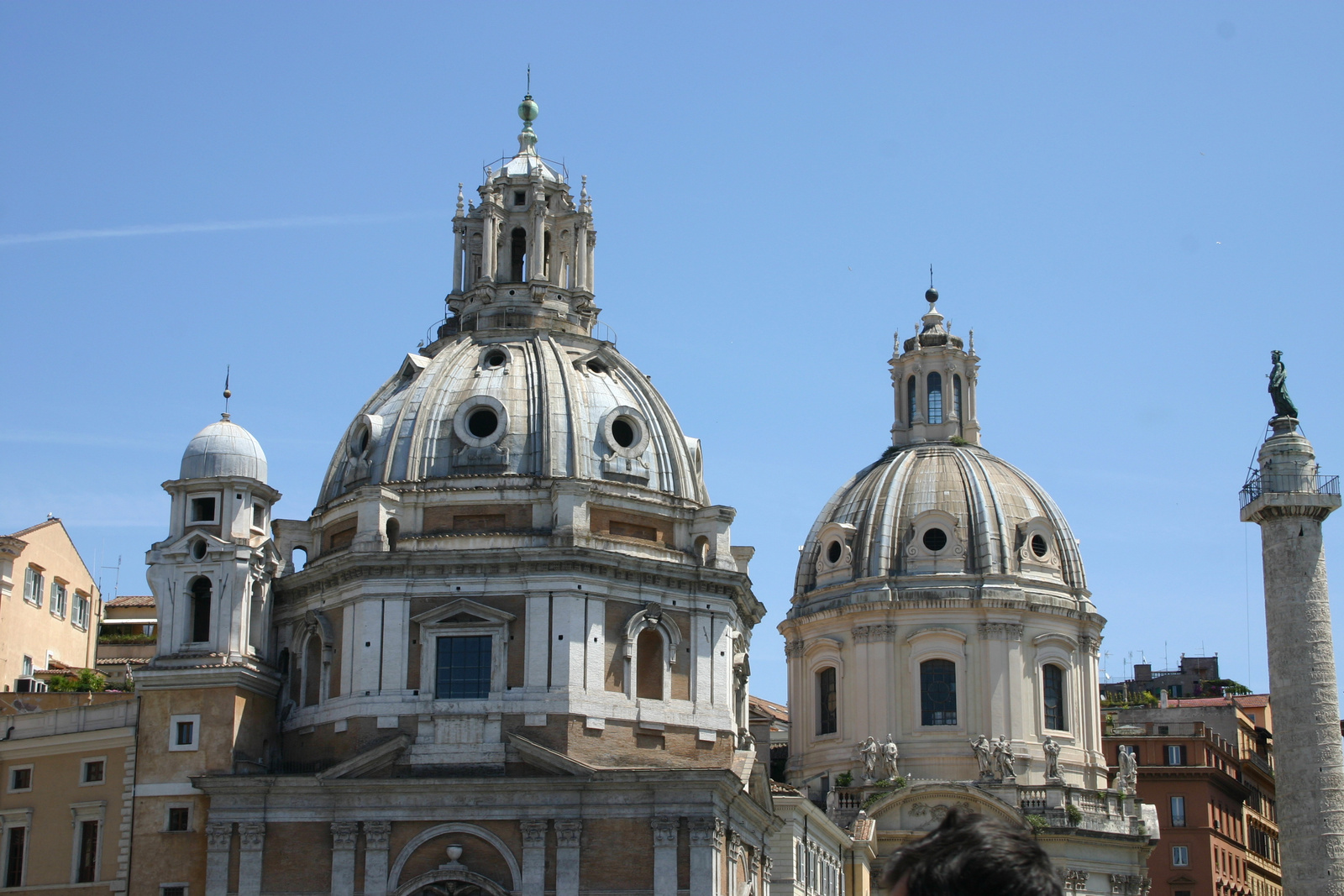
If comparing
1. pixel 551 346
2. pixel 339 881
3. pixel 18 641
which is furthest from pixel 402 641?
pixel 18 641

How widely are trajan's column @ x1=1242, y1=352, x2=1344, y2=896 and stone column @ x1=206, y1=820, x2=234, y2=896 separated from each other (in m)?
37.4

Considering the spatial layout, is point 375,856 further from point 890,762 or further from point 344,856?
point 890,762

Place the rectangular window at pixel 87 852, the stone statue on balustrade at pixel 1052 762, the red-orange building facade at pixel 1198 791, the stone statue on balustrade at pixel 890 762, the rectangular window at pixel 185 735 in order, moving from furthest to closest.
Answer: the red-orange building facade at pixel 1198 791 → the stone statue on balustrade at pixel 890 762 → the stone statue on balustrade at pixel 1052 762 → the rectangular window at pixel 87 852 → the rectangular window at pixel 185 735

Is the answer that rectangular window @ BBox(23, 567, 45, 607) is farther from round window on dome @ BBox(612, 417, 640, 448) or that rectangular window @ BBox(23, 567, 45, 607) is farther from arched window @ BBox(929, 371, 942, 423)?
arched window @ BBox(929, 371, 942, 423)

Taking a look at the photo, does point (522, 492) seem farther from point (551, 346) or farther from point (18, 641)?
point (18, 641)

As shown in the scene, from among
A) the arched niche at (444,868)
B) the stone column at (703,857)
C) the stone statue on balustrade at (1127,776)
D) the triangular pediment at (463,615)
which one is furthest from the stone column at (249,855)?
the stone statue on balustrade at (1127,776)

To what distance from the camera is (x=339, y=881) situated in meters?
48.3

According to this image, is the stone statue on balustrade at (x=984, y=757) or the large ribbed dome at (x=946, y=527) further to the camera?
the large ribbed dome at (x=946, y=527)

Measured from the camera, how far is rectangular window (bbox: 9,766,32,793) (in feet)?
175

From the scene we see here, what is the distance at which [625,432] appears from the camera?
5591 cm

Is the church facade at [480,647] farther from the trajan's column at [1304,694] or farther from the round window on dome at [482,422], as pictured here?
the trajan's column at [1304,694]

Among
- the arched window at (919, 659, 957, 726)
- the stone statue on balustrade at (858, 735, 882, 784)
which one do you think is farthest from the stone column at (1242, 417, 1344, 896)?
the stone statue on balustrade at (858, 735, 882, 784)

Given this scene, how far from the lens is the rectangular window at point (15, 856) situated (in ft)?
172

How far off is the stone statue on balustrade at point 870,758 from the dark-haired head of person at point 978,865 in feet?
223
